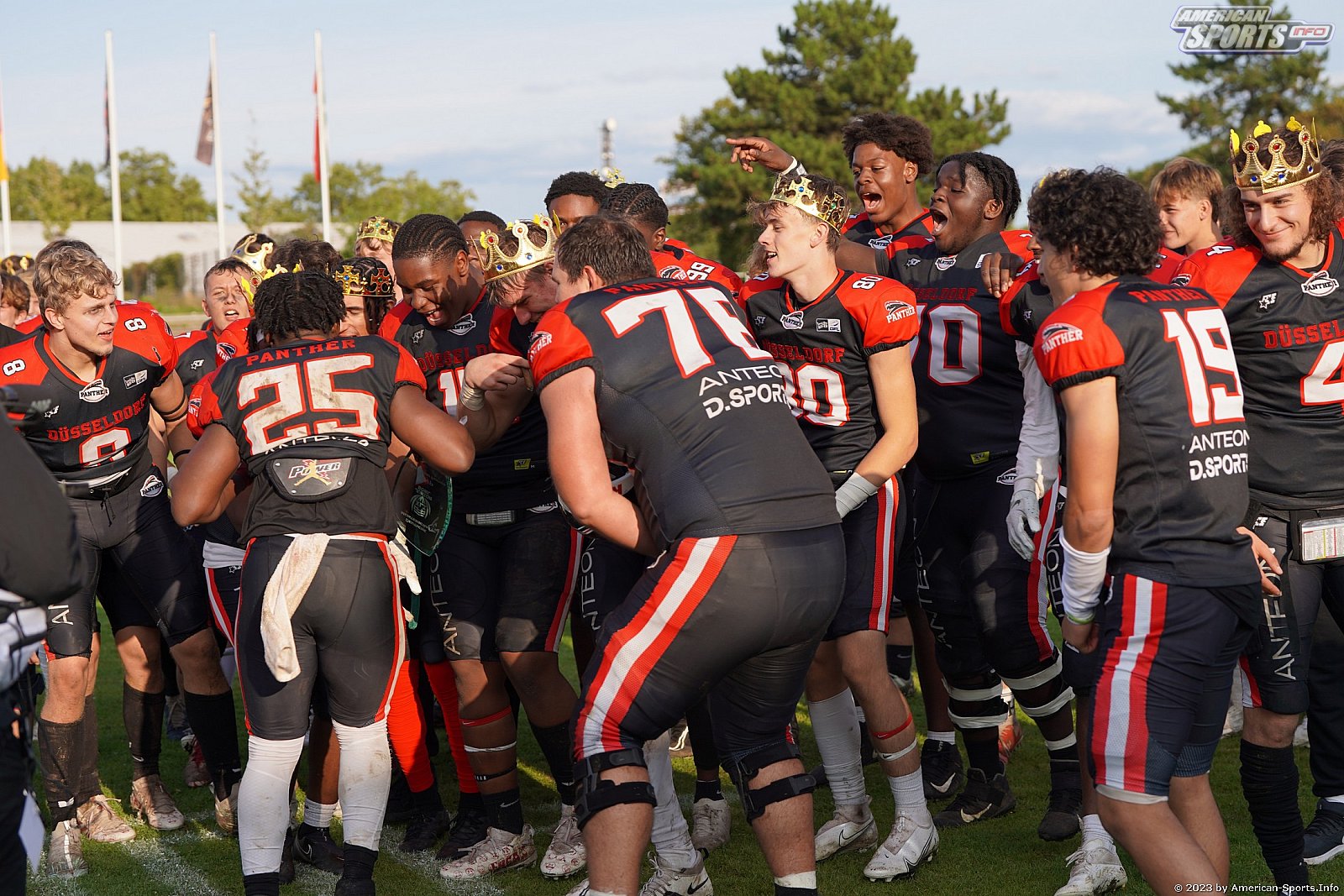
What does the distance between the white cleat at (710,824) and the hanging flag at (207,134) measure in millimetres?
25000

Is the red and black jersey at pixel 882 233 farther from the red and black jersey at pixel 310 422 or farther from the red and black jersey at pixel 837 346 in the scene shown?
the red and black jersey at pixel 310 422

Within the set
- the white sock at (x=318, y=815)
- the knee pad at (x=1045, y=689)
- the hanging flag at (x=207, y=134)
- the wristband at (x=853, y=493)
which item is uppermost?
the hanging flag at (x=207, y=134)

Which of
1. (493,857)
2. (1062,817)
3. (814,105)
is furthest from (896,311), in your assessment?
(814,105)

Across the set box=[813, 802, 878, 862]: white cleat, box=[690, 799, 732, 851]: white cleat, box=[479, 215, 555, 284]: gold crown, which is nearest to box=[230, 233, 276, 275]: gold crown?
box=[479, 215, 555, 284]: gold crown

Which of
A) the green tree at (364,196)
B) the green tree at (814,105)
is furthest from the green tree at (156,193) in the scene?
the green tree at (814,105)

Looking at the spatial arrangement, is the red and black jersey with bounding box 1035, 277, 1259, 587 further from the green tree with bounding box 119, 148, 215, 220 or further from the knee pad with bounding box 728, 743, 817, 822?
the green tree with bounding box 119, 148, 215, 220

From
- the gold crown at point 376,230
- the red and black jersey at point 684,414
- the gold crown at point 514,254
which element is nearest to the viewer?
the red and black jersey at point 684,414

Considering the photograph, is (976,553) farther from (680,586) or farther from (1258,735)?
(680,586)

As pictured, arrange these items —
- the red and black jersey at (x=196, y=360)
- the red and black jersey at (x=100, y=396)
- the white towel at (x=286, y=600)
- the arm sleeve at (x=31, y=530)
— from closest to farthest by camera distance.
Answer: the arm sleeve at (x=31, y=530) → the white towel at (x=286, y=600) → the red and black jersey at (x=100, y=396) → the red and black jersey at (x=196, y=360)

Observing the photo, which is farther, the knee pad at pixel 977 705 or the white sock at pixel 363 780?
the knee pad at pixel 977 705

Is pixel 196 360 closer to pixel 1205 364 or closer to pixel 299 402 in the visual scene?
pixel 299 402

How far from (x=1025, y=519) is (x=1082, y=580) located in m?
0.87

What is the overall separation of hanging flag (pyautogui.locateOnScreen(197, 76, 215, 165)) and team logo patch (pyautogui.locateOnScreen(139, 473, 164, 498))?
76.6ft

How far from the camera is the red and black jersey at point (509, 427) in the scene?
502 cm
